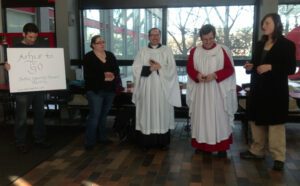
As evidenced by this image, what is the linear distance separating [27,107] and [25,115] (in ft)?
0.34

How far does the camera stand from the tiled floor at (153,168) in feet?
10.5

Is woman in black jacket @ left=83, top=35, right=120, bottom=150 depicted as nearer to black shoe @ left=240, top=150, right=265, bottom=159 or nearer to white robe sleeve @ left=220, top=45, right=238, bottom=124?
white robe sleeve @ left=220, top=45, right=238, bottom=124

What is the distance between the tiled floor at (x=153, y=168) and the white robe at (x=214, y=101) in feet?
0.99

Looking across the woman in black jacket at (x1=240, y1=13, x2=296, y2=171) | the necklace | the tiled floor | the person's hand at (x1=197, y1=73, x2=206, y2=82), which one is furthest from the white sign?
the woman in black jacket at (x1=240, y1=13, x2=296, y2=171)

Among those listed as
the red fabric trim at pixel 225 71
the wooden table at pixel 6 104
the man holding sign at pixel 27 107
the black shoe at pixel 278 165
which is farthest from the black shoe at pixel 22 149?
the black shoe at pixel 278 165

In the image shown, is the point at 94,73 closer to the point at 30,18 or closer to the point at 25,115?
the point at 25,115

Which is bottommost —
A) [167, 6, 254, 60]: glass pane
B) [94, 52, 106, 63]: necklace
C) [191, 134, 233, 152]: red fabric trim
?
[191, 134, 233, 152]: red fabric trim

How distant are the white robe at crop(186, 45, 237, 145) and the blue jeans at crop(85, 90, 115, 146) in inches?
45.2

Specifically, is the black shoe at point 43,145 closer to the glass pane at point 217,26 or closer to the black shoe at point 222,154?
the black shoe at point 222,154

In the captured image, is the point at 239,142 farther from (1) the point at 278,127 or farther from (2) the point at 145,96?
(2) the point at 145,96

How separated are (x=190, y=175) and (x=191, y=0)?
3.26 m

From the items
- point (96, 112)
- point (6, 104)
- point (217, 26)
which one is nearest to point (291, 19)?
point (217, 26)

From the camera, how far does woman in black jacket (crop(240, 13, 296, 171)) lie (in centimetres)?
329

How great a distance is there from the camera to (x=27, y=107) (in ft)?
13.3
